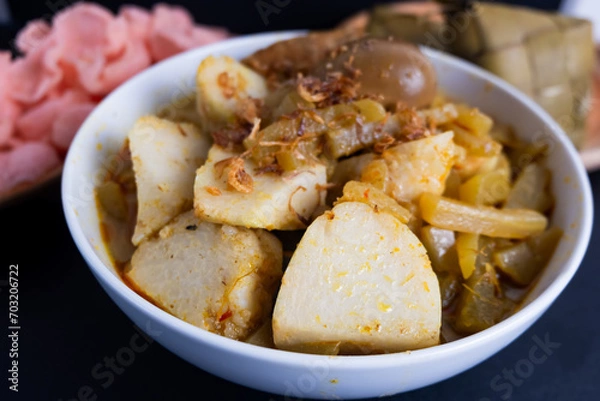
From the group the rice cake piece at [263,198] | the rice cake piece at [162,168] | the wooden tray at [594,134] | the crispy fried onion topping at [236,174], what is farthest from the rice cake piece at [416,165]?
the wooden tray at [594,134]

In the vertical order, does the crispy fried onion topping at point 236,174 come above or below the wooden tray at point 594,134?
above

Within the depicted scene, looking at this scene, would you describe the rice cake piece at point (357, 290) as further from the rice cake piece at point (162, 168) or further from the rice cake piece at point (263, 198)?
the rice cake piece at point (162, 168)

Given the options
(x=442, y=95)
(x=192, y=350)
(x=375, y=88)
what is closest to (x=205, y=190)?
(x=192, y=350)

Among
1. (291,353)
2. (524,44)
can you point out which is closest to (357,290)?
(291,353)

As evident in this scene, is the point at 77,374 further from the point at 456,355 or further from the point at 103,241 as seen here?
the point at 456,355

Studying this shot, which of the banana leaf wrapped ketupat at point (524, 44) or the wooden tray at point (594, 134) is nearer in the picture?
the wooden tray at point (594, 134)
